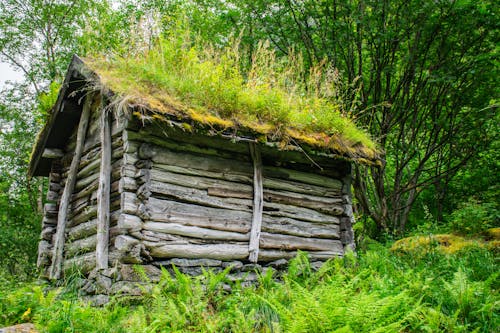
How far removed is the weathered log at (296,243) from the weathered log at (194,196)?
629 mm

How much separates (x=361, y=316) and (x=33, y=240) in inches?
491

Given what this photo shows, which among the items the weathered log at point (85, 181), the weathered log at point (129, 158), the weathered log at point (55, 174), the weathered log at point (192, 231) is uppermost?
the weathered log at point (55, 174)

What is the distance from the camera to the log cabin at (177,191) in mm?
6172

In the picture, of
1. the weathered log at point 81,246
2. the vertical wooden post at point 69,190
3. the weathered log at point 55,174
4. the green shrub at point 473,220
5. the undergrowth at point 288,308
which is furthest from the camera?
the green shrub at point 473,220

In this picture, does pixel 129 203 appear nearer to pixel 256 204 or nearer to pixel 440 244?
pixel 256 204

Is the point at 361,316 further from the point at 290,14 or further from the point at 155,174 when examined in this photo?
the point at 290,14

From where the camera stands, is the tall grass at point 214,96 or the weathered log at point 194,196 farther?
the weathered log at point 194,196

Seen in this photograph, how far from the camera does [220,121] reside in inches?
253

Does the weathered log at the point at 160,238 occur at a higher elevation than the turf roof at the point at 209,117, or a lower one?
lower

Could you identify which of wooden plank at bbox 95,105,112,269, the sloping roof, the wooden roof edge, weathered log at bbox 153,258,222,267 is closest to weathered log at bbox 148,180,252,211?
wooden plank at bbox 95,105,112,269

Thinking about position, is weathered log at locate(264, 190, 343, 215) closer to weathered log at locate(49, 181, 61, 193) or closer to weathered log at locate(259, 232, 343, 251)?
weathered log at locate(259, 232, 343, 251)

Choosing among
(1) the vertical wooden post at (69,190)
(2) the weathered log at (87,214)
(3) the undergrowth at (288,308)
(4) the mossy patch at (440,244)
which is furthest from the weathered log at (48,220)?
(4) the mossy patch at (440,244)

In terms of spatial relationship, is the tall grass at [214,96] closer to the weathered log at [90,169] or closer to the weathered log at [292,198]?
the weathered log at [292,198]

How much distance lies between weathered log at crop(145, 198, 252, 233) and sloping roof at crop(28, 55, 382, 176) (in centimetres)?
118
